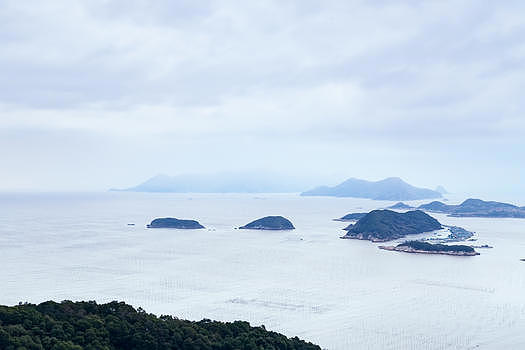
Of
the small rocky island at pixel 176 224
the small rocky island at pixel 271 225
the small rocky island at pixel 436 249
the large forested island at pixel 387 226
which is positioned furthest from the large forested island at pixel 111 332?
the small rocky island at pixel 271 225

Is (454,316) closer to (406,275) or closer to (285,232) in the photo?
(406,275)

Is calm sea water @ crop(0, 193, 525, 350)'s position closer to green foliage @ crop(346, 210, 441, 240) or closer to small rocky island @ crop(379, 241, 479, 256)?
small rocky island @ crop(379, 241, 479, 256)

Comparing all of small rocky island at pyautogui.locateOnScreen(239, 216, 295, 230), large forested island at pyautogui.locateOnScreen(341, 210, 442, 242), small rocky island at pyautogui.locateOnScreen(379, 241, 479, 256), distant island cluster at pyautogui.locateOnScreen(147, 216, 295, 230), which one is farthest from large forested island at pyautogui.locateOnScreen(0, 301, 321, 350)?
small rocky island at pyautogui.locateOnScreen(239, 216, 295, 230)

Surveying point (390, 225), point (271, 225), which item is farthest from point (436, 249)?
point (271, 225)

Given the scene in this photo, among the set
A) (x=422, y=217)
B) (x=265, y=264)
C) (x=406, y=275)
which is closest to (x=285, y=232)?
(x=422, y=217)

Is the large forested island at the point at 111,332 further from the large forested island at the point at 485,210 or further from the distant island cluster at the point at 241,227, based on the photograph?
the large forested island at the point at 485,210
